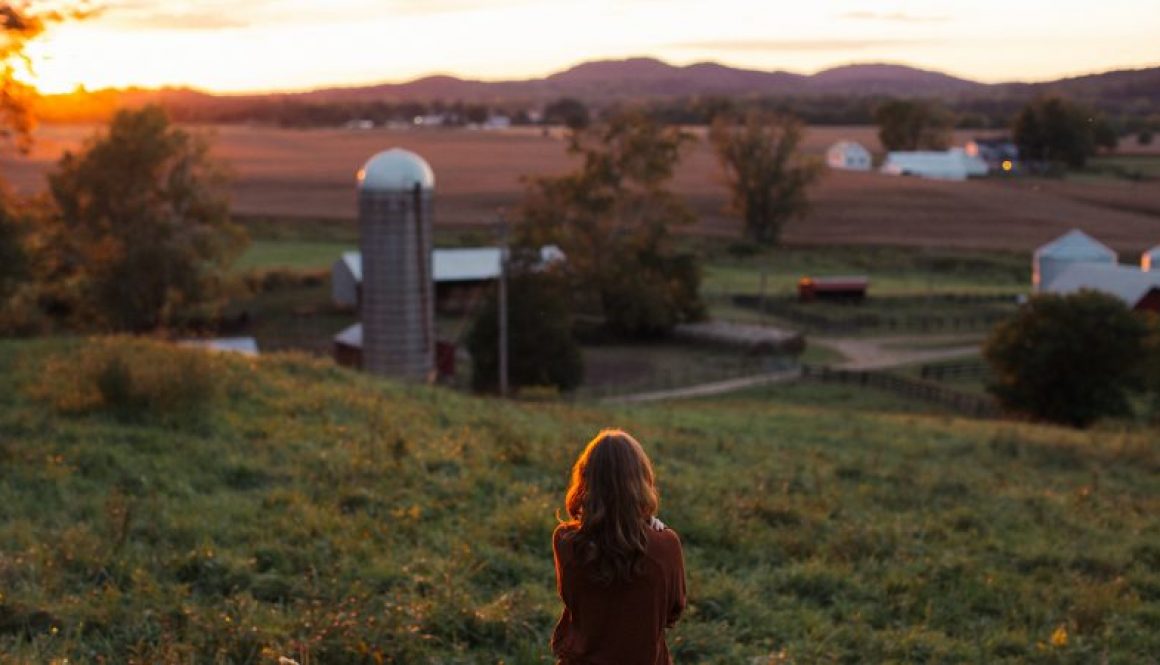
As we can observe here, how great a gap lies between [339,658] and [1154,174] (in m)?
36.6

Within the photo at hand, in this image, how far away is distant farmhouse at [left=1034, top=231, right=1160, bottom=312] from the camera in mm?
41938

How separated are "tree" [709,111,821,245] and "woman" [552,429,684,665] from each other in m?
71.7

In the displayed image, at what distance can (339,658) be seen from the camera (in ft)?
17.9

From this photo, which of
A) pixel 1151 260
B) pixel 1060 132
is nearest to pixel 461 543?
pixel 1060 132

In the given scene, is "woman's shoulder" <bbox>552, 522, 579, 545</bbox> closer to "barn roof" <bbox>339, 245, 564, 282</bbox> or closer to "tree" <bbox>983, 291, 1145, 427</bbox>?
"tree" <bbox>983, 291, 1145, 427</bbox>

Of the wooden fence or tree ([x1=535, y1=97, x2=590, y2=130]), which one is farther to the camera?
tree ([x1=535, y1=97, x2=590, y2=130])

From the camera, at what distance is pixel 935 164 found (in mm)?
80312

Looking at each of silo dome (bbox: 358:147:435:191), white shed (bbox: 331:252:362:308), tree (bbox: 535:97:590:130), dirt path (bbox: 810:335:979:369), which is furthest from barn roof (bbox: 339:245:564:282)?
tree (bbox: 535:97:590:130)

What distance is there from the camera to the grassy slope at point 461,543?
5.94 meters

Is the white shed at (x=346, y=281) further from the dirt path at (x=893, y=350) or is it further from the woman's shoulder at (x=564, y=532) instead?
the woman's shoulder at (x=564, y=532)

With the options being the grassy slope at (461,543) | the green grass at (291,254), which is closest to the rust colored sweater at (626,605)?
the grassy slope at (461,543)

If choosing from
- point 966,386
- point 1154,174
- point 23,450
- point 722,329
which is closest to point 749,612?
point 23,450

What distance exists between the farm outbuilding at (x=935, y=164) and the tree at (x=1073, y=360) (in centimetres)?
3883

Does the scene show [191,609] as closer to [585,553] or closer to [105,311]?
[585,553]
